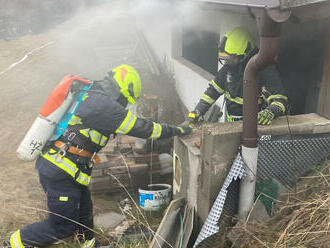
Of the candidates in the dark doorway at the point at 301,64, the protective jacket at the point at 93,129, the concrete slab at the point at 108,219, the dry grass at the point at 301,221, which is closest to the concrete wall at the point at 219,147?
the dry grass at the point at 301,221

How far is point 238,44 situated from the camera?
3709 mm

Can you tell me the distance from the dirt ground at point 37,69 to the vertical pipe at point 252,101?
2.26 meters

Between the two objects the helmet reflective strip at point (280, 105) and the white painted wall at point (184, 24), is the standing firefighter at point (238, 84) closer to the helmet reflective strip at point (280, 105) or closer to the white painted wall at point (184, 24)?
the helmet reflective strip at point (280, 105)

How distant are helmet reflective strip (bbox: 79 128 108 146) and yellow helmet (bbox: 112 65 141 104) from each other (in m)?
0.46

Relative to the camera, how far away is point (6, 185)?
224 inches

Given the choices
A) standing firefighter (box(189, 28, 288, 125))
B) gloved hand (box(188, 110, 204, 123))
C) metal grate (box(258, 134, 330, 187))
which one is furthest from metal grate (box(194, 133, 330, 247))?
gloved hand (box(188, 110, 204, 123))

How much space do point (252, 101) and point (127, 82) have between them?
1298 mm

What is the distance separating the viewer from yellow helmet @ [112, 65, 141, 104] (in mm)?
3537

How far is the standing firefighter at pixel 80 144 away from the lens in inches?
134

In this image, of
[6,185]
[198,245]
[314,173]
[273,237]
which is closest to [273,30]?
[314,173]

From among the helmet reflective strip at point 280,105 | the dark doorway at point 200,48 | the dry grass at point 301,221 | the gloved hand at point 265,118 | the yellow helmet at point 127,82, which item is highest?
the dark doorway at point 200,48

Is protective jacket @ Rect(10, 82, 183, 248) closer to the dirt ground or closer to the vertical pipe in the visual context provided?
the dirt ground

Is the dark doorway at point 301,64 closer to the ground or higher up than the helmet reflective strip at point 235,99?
higher up

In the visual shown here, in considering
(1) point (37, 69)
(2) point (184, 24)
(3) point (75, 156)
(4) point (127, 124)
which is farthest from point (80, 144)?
(1) point (37, 69)
